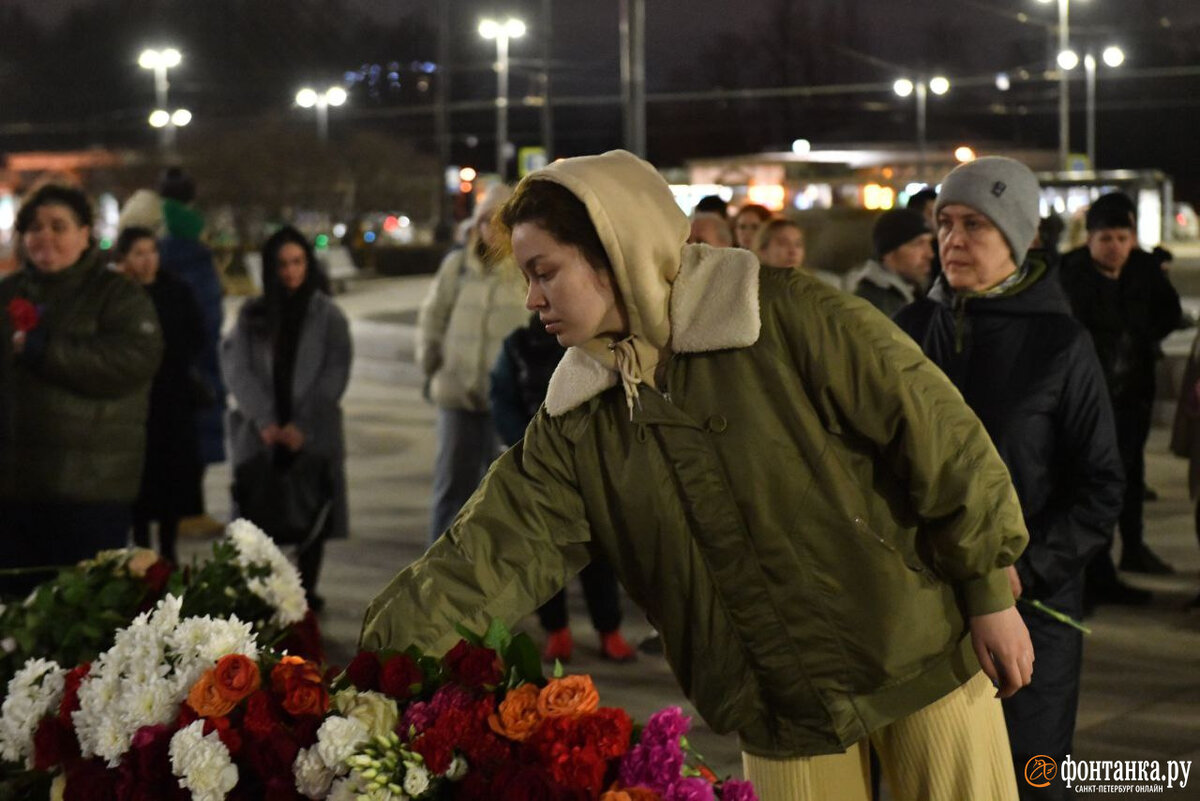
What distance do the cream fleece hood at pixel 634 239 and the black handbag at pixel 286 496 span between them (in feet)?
18.5

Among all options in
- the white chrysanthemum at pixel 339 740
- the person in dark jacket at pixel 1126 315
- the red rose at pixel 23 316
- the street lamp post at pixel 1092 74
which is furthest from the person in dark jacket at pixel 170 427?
the street lamp post at pixel 1092 74

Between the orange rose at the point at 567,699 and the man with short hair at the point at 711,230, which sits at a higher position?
the man with short hair at the point at 711,230

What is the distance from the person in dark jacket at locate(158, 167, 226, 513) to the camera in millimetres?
11180

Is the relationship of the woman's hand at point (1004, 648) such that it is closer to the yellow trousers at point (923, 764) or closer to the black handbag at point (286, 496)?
the yellow trousers at point (923, 764)

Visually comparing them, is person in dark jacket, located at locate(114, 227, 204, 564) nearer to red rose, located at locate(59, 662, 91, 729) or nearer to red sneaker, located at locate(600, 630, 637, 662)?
red sneaker, located at locate(600, 630, 637, 662)

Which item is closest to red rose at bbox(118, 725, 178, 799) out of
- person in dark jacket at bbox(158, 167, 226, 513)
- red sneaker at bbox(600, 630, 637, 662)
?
red sneaker at bbox(600, 630, 637, 662)

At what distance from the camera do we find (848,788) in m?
3.46

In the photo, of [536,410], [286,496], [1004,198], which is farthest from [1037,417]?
[286,496]

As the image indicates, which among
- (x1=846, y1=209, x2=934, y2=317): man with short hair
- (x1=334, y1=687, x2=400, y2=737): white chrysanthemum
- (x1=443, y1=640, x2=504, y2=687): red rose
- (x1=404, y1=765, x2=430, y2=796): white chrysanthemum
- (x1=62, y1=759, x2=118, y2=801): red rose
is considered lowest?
(x1=62, y1=759, x2=118, y2=801): red rose

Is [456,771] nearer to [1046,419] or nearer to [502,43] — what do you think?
[1046,419]

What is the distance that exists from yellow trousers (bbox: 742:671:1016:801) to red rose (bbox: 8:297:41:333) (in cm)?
384

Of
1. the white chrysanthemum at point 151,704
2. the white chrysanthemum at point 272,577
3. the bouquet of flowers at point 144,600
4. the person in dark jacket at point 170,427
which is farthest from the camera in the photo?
the person in dark jacket at point 170,427

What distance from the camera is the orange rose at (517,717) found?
2588 millimetres

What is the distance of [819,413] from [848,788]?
2.55 ft
